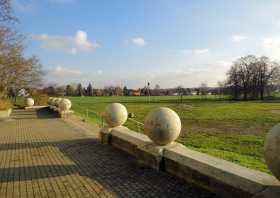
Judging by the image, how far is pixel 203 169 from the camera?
17.4ft

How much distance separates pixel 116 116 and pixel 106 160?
222 centimetres

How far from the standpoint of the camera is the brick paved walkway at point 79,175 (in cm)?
546

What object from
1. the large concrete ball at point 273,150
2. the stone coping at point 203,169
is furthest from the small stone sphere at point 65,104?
the large concrete ball at point 273,150

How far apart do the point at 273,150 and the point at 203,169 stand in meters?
1.98

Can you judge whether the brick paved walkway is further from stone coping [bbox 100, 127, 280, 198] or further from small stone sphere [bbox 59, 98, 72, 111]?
small stone sphere [bbox 59, 98, 72, 111]

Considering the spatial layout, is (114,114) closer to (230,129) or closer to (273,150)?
(273,150)

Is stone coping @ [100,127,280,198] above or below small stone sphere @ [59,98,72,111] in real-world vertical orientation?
below

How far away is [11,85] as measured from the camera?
35.1 m

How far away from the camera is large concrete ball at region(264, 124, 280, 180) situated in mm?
3459

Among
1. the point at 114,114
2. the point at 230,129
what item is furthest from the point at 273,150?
the point at 230,129

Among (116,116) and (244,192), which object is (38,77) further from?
(244,192)

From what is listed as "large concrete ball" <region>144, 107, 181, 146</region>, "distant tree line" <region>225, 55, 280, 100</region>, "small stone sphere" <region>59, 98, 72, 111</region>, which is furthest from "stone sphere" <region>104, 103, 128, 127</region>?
"distant tree line" <region>225, 55, 280, 100</region>

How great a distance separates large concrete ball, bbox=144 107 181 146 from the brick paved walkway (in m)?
0.78

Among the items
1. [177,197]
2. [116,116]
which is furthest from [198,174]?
[116,116]
